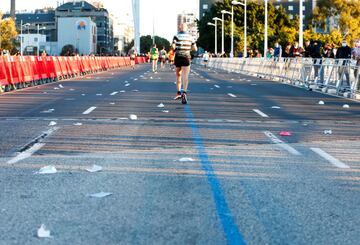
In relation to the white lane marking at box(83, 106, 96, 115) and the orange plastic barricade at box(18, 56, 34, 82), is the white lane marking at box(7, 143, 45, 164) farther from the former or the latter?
the orange plastic barricade at box(18, 56, 34, 82)

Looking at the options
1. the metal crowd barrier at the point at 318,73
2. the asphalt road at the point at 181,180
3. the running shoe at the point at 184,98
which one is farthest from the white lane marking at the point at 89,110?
the metal crowd barrier at the point at 318,73

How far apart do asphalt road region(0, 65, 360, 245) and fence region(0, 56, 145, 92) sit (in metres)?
10.5

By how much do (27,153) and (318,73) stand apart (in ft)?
66.4

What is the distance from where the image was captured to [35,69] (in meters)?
30.5

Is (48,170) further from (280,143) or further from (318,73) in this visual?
(318,73)

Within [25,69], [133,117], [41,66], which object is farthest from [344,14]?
[133,117]

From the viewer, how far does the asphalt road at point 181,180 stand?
5402 millimetres

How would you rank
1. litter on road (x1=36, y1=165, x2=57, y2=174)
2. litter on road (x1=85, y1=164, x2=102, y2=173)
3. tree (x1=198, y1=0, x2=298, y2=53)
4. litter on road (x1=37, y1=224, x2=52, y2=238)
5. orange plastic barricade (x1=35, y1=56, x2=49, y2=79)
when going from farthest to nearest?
tree (x1=198, y1=0, x2=298, y2=53) < orange plastic barricade (x1=35, y1=56, x2=49, y2=79) < litter on road (x1=85, y1=164, x2=102, y2=173) < litter on road (x1=36, y1=165, x2=57, y2=174) < litter on road (x1=37, y1=224, x2=52, y2=238)

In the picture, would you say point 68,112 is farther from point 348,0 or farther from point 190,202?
point 348,0

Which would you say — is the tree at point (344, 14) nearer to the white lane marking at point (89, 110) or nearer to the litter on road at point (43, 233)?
the white lane marking at point (89, 110)

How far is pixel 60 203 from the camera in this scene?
20.7 ft

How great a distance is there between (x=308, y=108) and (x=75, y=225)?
43.4ft

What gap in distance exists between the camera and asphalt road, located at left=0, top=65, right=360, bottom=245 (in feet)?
17.7

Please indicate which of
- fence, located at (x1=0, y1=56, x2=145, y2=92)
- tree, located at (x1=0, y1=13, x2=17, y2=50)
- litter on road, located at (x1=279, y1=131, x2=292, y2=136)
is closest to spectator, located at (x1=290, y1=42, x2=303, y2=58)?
fence, located at (x1=0, y1=56, x2=145, y2=92)
